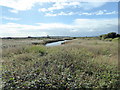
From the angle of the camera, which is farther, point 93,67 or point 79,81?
point 93,67

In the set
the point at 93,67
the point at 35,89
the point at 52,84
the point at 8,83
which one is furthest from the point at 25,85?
the point at 93,67

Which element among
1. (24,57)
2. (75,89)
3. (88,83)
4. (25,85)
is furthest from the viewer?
A: (24,57)

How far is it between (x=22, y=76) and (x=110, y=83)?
376 centimetres

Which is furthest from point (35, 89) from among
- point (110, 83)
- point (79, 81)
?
point (110, 83)

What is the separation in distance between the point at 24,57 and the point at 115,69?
590cm

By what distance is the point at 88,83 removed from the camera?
4277 mm

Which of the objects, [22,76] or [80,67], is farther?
[80,67]

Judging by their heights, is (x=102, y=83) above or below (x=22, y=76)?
below

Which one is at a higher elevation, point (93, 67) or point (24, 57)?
point (24, 57)

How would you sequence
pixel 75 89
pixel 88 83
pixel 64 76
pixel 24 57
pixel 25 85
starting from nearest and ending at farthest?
pixel 25 85 → pixel 75 89 → pixel 88 83 → pixel 64 76 → pixel 24 57

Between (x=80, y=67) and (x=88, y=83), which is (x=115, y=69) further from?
(x=88, y=83)

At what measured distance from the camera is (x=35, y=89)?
378cm

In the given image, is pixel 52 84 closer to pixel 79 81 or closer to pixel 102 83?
pixel 79 81

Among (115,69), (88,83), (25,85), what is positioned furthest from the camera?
(115,69)
